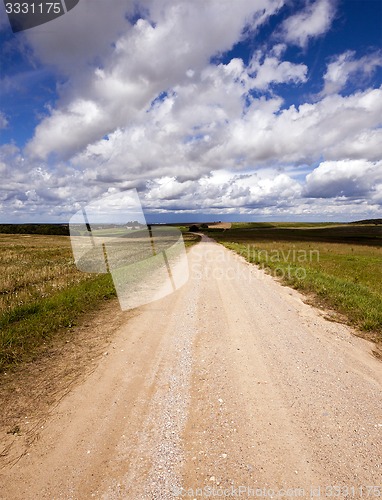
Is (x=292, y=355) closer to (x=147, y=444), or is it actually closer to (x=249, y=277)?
(x=147, y=444)

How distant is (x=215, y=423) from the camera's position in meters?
4.29

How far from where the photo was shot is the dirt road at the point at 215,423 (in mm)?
3354

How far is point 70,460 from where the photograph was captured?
3.66 meters

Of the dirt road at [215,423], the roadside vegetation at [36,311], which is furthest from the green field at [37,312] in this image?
the dirt road at [215,423]

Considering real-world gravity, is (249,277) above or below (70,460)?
below

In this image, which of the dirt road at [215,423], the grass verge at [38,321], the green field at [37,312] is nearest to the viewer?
the dirt road at [215,423]

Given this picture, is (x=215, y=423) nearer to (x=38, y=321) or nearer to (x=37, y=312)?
(x=38, y=321)

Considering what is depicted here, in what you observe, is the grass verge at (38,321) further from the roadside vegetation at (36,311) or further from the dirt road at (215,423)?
the dirt road at (215,423)

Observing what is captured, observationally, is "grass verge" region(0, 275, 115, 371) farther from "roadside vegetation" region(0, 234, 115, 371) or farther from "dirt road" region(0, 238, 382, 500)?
"dirt road" region(0, 238, 382, 500)

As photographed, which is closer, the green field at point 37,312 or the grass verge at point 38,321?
the grass verge at point 38,321

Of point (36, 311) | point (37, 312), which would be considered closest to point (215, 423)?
point (37, 312)

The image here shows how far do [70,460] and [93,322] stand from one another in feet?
17.9

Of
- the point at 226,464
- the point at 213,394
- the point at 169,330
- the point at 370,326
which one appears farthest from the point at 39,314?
the point at 370,326

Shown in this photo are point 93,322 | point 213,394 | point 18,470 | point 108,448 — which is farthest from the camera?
point 93,322
